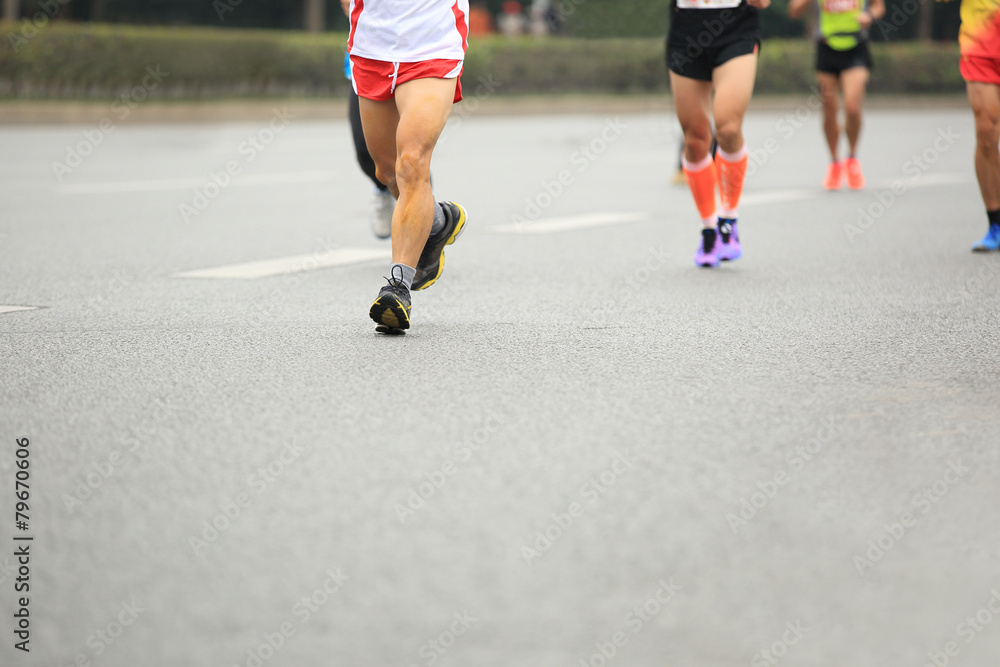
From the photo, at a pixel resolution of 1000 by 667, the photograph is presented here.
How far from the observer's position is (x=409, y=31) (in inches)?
205

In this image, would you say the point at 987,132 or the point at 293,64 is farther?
the point at 293,64

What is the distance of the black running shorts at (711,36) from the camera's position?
268 inches

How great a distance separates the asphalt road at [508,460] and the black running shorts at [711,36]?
109 centimetres

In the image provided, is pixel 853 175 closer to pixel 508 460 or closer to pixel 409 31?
pixel 409 31

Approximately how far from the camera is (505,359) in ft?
15.1

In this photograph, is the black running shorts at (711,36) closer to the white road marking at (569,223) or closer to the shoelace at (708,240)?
the shoelace at (708,240)

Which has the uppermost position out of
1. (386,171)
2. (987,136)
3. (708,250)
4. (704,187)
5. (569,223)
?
(386,171)

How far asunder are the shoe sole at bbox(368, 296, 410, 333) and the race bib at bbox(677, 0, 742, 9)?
2.77 metres

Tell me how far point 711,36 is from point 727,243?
1088mm

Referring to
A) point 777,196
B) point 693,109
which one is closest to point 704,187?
point 693,109

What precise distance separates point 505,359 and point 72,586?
2.20m

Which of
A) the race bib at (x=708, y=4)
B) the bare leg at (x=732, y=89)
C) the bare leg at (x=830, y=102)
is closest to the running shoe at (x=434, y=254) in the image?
the bare leg at (x=732, y=89)

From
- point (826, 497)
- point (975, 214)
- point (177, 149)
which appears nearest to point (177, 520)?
point (826, 497)

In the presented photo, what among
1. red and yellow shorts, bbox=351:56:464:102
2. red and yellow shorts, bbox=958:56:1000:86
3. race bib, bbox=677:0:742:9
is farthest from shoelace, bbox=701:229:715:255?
red and yellow shorts, bbox=351:56:464:102
